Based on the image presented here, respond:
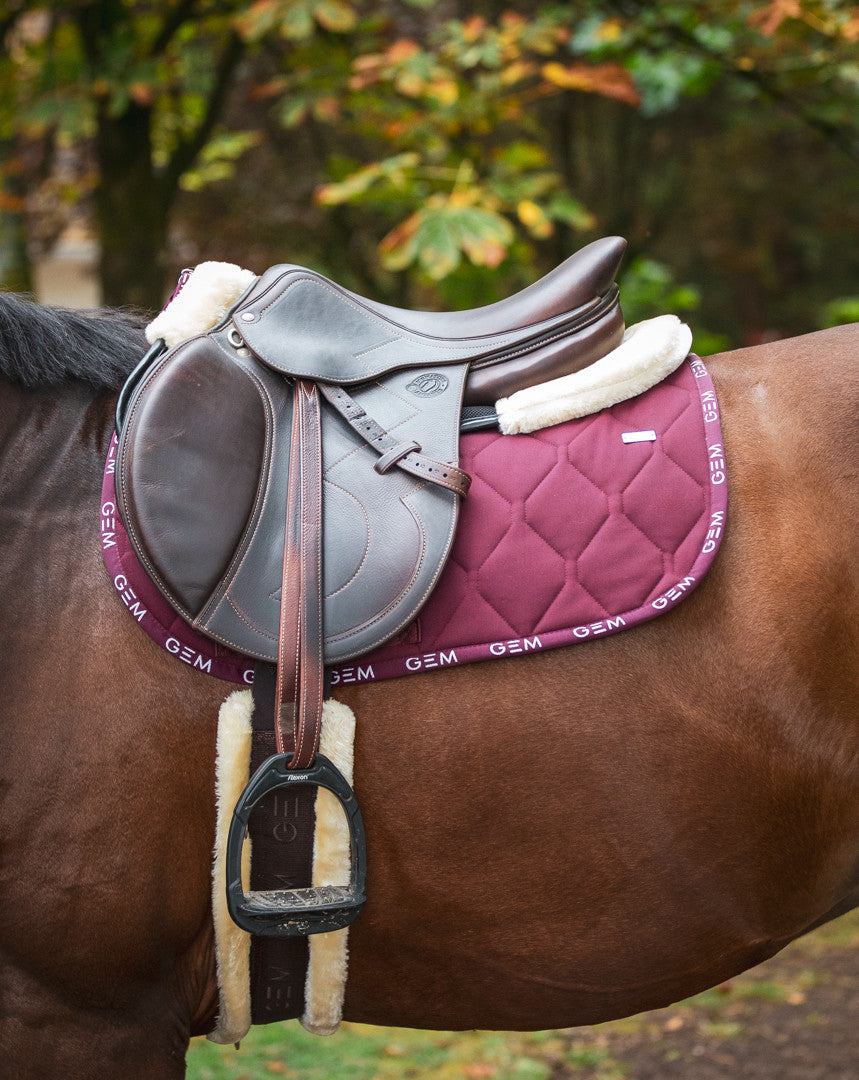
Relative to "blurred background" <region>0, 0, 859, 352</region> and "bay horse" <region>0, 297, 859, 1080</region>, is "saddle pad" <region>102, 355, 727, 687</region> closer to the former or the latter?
"bay horse" <region>0, 297, 859, 1080</region>

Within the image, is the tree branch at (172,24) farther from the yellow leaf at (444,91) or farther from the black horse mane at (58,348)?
the black horse mane at (58,348)

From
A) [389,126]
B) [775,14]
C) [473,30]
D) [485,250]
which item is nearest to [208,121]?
[389,126]

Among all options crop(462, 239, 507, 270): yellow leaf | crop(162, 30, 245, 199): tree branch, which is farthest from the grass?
crop(162, 30, 245, 199): tree branch

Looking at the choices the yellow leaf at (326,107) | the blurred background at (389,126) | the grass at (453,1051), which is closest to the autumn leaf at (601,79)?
the blurred background at (389,126)

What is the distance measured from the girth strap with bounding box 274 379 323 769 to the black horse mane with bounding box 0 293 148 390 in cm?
41

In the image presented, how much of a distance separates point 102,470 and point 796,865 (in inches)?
47.2

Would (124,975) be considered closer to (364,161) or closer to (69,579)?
(69,579)

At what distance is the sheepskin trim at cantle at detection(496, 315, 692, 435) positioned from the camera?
1462 millimetres

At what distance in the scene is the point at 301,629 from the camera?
4.33ft

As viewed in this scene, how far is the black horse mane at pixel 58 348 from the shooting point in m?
1.48

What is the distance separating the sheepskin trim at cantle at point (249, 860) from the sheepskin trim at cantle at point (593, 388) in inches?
20.1

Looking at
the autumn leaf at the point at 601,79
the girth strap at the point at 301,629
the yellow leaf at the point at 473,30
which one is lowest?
the girth strap at the point at 301,629

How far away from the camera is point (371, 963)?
4.74ft

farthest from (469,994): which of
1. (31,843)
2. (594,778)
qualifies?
(31,843)
